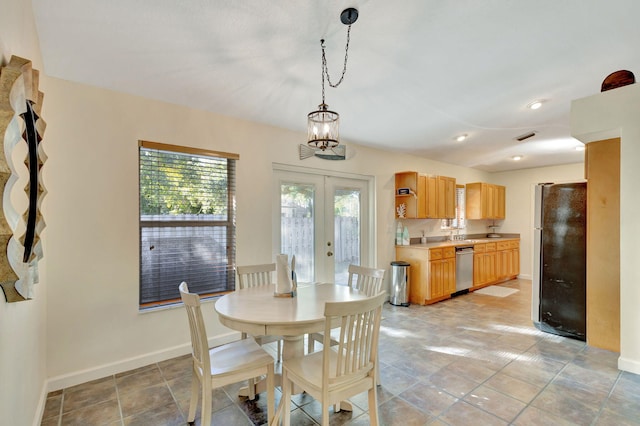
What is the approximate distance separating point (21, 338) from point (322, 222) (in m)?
3.23

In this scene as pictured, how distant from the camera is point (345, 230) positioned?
4656mm

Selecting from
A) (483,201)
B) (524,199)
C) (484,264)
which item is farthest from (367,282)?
(524,199)

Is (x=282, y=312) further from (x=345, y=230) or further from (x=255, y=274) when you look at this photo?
(x=345, y=230)

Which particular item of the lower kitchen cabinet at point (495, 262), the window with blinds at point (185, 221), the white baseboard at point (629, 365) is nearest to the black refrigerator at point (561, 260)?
the white baseboard at point (629, 365)

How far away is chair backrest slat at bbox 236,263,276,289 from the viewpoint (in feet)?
9.20

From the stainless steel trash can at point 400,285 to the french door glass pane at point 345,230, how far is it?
0.66 metres

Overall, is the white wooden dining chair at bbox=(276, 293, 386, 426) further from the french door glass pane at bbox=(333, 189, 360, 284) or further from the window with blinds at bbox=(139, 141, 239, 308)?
the french door glass pane at bbox=(333, 189, 360, 284)

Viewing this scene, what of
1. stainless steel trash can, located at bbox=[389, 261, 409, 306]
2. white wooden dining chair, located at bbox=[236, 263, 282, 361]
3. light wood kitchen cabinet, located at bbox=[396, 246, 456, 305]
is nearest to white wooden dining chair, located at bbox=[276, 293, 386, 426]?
white wooden dining chair, located at bbox=[236, 263, 282, 361]

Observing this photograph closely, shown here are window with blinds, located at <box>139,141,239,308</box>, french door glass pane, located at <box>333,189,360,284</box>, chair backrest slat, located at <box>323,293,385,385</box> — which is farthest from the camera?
french door glass pane, located at <box>333,189,360,284</box>

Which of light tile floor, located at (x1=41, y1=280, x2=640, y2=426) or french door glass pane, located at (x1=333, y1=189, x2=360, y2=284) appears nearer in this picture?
light tile floor, located at (x1=41, y1=280, x2=640, y2=426)

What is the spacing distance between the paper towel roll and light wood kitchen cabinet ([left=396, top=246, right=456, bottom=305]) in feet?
10.2

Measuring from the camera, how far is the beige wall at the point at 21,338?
49.1 inches

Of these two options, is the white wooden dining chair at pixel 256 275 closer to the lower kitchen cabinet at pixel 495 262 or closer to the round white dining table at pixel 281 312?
the round white dining table at pixel 281 312

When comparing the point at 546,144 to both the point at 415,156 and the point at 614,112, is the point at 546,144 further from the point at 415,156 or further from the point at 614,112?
the point at 614,112
